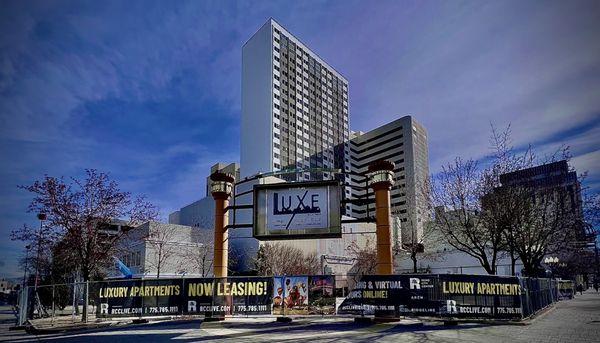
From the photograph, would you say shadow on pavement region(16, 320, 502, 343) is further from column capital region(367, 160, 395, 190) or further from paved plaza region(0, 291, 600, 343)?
column capital region(367, 160, 395, 190)

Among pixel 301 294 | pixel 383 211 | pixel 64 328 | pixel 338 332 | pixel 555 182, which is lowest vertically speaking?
pixel 64 328

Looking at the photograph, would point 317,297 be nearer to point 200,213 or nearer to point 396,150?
point 200,213

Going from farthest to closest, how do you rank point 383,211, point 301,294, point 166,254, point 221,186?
point 166,254, point 221,186, point 383,211, point 301,294

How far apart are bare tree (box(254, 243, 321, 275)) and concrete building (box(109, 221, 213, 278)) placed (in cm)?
712

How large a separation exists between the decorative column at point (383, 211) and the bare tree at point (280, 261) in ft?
121

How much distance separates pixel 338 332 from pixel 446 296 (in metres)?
5.19

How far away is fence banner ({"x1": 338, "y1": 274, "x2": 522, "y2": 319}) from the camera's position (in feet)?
54.5

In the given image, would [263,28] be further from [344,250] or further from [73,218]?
[73,218]

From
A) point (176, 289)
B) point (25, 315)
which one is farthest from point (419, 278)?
point (25, 315)

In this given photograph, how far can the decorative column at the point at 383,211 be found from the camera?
18.4m

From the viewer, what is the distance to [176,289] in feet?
60.4

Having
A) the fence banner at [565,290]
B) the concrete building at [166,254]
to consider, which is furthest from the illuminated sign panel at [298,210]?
the concrete building at [166,254]

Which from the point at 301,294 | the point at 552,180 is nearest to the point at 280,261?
the point at 552,180

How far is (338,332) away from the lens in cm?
1447
